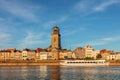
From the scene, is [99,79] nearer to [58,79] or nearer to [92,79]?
[92,79]

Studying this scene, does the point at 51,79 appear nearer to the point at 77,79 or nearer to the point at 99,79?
the point at 77,79

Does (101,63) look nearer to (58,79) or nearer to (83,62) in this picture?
(83,62)

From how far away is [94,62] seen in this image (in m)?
200

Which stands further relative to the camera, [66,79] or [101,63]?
[101,63]

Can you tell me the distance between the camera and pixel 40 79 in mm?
66625

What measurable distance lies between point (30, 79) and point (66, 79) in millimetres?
7186

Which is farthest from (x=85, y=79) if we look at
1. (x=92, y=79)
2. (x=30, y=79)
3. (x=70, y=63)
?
(x=70, y=63)

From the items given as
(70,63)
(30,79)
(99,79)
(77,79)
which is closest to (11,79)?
(30,79)

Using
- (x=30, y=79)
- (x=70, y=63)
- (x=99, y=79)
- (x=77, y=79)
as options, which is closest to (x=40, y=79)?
(x=30, y=79)

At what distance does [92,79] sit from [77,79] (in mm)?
2918

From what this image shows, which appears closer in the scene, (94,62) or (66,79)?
(66,79)

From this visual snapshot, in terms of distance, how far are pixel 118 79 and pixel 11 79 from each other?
2104 centimetres

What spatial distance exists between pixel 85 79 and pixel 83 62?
132902 millimetres

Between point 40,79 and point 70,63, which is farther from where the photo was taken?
point 70,63
